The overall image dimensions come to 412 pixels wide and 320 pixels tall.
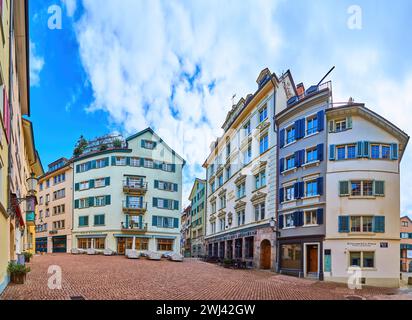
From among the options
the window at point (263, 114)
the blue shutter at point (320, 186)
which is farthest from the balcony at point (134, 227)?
the blue shutter at point (320, 186)

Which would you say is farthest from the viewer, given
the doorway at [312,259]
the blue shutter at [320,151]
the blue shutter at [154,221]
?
the blue shutter at [154,221]

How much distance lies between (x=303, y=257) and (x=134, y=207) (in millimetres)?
26064

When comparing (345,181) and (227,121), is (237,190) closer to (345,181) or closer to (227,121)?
(227,121)

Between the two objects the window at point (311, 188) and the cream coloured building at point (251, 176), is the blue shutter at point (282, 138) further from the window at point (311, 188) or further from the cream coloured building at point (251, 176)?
the window at point (311, 188)

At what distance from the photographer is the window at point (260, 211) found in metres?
30.0

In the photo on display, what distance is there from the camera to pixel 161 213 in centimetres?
4619

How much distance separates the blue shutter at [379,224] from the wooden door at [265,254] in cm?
953

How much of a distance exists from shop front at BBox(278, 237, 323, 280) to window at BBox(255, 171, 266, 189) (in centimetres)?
590

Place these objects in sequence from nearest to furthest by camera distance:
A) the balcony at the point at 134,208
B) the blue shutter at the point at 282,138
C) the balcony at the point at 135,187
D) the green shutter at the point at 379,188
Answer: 1. the green shutter at the point at 379,188
2. the blue shutter at the point at 282,138
3. the balcony at the point at 135,187
4. the balcony at the point at 134,208

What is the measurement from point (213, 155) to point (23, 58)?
33.0 metres

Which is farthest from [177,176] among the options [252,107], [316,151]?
[316,151]

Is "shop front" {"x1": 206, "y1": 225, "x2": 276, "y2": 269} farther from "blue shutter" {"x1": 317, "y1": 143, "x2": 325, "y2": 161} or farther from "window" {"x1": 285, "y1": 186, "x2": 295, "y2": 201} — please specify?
"blue shutter" {"x1": 317, "y1": 143, "x2": 325, "y2": 161}

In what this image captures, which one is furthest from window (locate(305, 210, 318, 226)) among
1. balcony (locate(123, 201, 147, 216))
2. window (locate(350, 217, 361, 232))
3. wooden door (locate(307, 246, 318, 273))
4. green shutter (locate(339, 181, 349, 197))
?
balcony (locate(123, 201, 147, 216))

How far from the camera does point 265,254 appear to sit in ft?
96.6
